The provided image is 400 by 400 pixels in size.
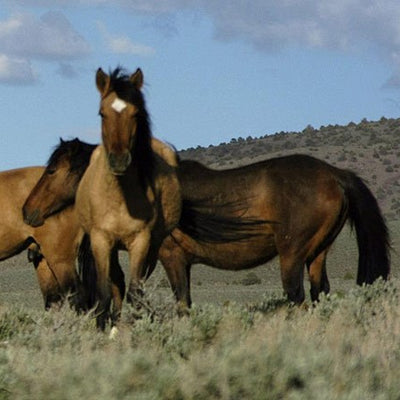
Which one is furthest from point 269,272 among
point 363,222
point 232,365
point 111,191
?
point 232,365

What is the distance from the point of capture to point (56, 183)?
13.9 metres

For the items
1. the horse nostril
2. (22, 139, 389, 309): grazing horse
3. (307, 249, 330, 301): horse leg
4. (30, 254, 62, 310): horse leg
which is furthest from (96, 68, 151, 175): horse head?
(307, 249, 330, 301): horse leg

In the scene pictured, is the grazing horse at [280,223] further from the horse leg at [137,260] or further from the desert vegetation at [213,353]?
the horse leg at [137,260]

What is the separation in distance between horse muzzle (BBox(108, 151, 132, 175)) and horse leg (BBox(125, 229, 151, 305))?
95 cm

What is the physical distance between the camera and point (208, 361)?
8.02 metres

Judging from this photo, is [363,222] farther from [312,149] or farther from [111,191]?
[312,149]

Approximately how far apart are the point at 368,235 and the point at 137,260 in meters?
4.04

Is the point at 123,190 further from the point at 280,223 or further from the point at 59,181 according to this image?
the point at 280,223

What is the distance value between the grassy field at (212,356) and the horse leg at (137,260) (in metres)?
0.16

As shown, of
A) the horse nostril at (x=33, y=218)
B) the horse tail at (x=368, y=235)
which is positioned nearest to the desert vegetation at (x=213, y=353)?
the horse tail at (x=368, y=235)

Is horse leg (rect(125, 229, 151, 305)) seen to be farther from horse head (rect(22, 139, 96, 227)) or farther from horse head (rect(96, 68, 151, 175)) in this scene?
horse head (rect(22, 139, 96, 227))

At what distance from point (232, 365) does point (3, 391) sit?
1.42 metres

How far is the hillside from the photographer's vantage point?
2985 inches

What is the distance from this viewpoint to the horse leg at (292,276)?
1427 cm
